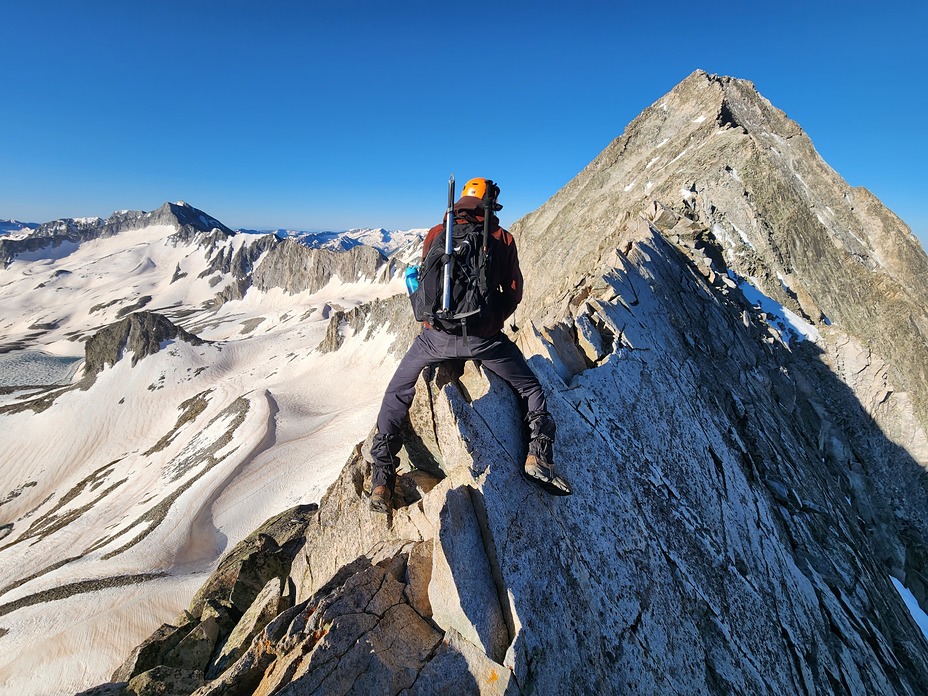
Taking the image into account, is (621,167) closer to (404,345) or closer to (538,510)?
(404,345)

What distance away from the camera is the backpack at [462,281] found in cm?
650

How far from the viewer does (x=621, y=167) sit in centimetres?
4681

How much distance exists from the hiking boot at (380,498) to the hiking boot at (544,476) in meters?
2.54

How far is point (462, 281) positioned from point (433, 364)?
188 cm

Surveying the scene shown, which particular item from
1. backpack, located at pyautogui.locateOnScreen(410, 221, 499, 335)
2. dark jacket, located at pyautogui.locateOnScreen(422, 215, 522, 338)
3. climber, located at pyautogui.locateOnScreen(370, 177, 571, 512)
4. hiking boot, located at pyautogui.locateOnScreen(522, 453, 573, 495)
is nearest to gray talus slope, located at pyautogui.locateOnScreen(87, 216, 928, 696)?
hiking boot, located at pyautogui.locateOnScreen(522, 453, 573, 495)

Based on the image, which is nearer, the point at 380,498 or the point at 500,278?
the point at 500,278

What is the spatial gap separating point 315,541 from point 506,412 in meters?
6.03

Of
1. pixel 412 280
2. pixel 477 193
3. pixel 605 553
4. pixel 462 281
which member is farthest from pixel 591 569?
pixel 477 193

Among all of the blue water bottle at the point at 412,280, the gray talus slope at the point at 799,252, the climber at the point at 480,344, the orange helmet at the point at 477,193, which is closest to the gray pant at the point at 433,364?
the climber at the point at 480,344

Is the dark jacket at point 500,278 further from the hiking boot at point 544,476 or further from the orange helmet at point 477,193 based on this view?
the hiking boot at point 544,476

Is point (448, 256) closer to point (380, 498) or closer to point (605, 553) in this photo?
point (380, 498)

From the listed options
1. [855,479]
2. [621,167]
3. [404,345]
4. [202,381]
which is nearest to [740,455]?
[855,479]

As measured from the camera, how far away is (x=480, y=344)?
6.93 metres

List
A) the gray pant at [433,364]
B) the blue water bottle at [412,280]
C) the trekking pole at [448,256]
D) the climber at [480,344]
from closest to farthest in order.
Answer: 1. the trekking pole at [448,256]
2. the climber at [480,344]
3. the gray pant at [433,364]
4. the blue water bottle at [412,280]
